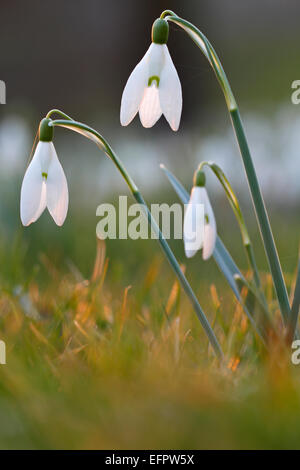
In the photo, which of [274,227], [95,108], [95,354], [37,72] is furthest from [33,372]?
[37,72]

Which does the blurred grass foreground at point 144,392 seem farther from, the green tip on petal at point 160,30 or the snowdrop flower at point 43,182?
the green tip on petal at point 160,30

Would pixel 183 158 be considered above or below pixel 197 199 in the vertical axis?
above

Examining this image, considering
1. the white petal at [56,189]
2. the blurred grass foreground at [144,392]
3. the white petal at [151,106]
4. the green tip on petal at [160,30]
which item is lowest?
the blurred grass foreground at [144,392]

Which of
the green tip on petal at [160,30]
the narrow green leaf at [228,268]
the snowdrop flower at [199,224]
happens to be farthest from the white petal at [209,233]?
the green tip on petal at [160,30]

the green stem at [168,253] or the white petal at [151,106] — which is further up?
the white petal at [151,106]

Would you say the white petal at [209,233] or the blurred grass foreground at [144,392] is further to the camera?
the white petal at [209,233]

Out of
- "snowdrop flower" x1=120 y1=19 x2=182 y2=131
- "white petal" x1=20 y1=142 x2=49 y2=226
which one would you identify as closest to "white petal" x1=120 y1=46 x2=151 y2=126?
"snowdrop flower" x1=120 y1=19 x2=182 y2=131
